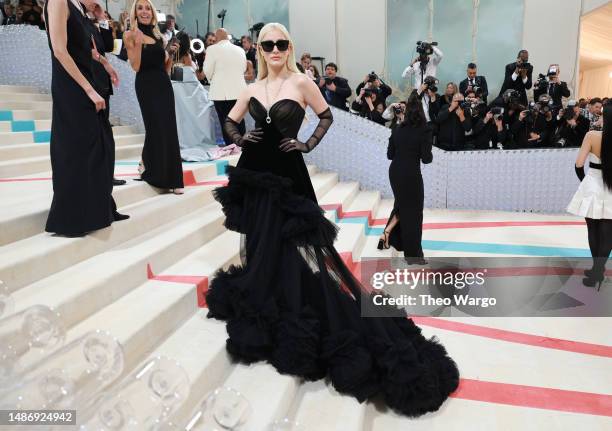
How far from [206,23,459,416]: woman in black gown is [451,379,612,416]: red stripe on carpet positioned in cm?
18

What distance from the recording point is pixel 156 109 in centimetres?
368

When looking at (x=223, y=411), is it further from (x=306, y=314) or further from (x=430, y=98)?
(x=430, y=98)

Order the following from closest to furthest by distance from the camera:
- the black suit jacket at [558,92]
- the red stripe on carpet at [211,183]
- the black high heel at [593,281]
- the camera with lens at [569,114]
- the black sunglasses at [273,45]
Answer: the black sunglasses at [273,45]
the black high heel at [593,281]
the red stripe on carpet at [211,183]
the camera with lens at [569,114]
the black suit jacket at [558,92]

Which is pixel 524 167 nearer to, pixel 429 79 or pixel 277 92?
pixel 429 79

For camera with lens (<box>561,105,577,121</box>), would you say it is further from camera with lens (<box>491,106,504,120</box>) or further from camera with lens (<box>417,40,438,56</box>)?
camera with lens (<box>417,40,438,56</box>)

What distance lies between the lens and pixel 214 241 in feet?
11.1

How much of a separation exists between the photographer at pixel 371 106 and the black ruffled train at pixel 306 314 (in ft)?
17.4

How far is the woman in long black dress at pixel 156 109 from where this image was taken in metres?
3.59

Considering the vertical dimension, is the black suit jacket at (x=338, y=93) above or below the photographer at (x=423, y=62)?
below

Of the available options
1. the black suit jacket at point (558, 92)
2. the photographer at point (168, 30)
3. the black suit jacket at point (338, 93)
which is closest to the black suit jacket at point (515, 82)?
the black suit jacket at point (558, 92)

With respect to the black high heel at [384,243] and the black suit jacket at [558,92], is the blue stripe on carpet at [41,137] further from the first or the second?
the black suit jacket at [558,92]

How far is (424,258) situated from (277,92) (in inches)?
92.8

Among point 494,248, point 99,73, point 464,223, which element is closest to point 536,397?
point 494,248

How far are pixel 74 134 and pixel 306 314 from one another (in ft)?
5.15
